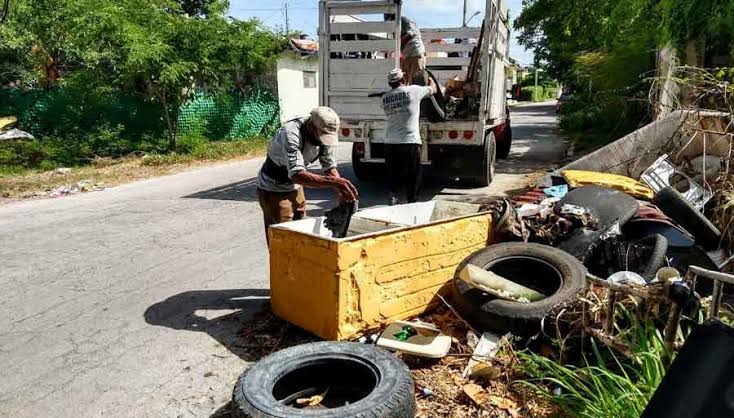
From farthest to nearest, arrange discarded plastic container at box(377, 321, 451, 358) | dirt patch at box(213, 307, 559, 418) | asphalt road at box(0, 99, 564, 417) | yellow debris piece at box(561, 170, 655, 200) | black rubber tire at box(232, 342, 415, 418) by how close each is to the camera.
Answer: yellow debris piece at box(561, 170, 655, 200), discarded plastic container at box(377, 321, 451, 358), asphalt road at box(0, 99, 564, 417), dirt patch at box(213, 307, 559, 418), black rubber tire at box(232, 342, 415, 418)

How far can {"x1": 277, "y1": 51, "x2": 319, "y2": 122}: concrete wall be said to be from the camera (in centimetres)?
1877

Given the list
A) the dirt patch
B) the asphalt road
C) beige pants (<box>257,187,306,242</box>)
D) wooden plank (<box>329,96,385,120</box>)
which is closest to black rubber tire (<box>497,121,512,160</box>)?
the asphalt road

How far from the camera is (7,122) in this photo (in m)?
13.0

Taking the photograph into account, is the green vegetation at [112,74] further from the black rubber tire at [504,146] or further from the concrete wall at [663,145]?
the concrete wall at [663,145]

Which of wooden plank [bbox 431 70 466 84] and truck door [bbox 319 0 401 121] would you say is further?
wooden plank [bbox 431 70 466 84]

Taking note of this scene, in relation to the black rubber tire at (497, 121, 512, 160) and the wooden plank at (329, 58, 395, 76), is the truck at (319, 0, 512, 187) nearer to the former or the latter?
the wooden plank at (329, 58, 395, 76)

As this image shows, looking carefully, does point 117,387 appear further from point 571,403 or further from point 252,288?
point 571,403

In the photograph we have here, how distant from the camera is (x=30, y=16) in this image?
13383mm

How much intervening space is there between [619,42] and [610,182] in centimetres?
869

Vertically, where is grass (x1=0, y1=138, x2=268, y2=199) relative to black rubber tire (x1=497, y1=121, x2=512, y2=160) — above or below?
below

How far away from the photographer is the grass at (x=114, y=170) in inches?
382

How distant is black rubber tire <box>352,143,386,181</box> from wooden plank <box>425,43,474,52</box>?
10.1 feet

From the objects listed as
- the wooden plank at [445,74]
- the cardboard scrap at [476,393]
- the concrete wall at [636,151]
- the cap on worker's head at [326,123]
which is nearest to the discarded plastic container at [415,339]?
the cardboard scrap at [476,393]

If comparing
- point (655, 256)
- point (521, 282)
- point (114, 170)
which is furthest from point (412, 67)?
point (114, 170)
